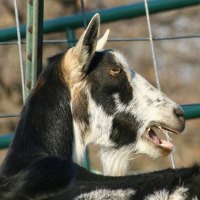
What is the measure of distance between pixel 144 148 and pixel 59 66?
2.00 feet

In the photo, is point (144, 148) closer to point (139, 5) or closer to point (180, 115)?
point (180, 115)

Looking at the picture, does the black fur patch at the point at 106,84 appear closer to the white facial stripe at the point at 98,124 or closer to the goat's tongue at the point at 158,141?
the white facial stripe at the point at 98,124

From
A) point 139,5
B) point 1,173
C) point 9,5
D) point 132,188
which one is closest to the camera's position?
point 132,188

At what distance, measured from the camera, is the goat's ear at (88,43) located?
17.9 ft

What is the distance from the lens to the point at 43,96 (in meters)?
5.49

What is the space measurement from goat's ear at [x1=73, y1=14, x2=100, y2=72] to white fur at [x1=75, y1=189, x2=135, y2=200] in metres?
1.32

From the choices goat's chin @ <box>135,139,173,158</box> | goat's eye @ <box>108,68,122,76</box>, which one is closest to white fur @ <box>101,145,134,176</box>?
goat's chin @ <box>135,139,173,158</box>

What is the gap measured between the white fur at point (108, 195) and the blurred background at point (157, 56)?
1072cm

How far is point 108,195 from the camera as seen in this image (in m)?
4.28

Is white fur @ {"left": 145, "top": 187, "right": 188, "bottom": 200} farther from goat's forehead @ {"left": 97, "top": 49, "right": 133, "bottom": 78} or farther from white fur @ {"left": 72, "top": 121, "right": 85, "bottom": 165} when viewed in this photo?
goat's forehead @ {"left": 97, "top": 49, "right": 133, "bottom": 78}

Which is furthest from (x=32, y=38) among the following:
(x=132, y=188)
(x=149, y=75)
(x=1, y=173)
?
(x=149, y=75)

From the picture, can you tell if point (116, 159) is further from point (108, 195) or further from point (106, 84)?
point (108, 195)

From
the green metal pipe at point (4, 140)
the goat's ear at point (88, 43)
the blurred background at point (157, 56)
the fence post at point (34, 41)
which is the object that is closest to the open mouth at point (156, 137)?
the goat's ear at point (88, 43)

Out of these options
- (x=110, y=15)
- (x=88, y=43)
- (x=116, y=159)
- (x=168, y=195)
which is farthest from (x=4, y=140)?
(x=168, y=195)
